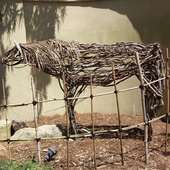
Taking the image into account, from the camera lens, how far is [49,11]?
12.2 meters

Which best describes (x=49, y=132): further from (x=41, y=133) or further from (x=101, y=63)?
(x=101, y=63)

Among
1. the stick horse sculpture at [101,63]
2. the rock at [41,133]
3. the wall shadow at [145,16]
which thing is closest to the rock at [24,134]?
the rock at [41,133]

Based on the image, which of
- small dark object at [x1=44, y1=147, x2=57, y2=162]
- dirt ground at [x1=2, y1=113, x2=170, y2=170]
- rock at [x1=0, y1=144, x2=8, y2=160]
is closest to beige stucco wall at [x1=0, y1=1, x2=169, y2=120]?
dirt ground at [x1=2, y1=113, x2=170, y2=170]

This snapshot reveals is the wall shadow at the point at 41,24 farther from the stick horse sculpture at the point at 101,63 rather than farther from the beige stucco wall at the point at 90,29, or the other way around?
the stick horse sculpture at the point at 101,63

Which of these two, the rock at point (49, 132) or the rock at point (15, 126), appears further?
the rock at point (15, 126)

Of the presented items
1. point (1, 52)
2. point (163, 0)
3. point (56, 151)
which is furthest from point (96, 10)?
point (56, 151)

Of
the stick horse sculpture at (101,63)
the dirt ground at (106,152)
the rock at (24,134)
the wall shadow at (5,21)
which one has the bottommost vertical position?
the dirt ground at (106,152)

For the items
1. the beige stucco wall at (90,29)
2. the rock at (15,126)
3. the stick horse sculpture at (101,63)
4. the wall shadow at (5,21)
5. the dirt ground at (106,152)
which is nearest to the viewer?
the dirt ground at (106,152)

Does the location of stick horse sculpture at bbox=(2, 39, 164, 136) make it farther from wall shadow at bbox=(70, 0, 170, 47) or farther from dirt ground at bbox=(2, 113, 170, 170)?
wall shadow at bbox=(70, 0, 170, 47)

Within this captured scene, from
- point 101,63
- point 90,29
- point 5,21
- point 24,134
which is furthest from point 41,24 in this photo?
point 101,63

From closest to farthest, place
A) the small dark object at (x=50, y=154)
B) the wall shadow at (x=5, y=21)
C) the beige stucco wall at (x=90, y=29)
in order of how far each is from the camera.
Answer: the small dark object at (x=50, y=154) → the wall shadow at (x=5, y=21) → the beige stucco wall at (x=90, y=29)

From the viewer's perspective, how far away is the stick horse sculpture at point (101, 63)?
9430 mm

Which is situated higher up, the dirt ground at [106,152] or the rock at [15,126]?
the rock at [15,126]

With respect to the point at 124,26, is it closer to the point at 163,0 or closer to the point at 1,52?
the point at 163,0
